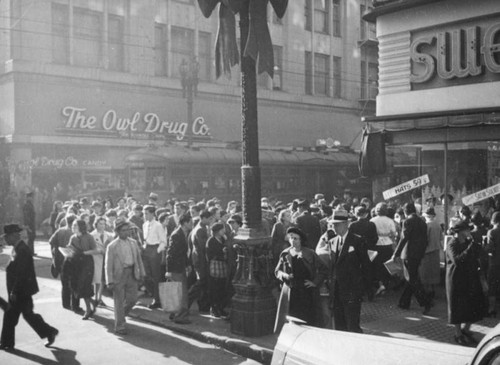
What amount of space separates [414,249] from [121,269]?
5036 mm

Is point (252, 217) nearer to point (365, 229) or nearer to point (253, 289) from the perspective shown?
point (253, 289)

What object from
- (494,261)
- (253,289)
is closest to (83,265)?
(253,289)

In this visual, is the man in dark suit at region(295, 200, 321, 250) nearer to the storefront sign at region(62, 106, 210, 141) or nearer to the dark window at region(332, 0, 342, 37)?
the storefront sign at region(62, 106, 210, 141)

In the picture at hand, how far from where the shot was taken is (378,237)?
36.5ft

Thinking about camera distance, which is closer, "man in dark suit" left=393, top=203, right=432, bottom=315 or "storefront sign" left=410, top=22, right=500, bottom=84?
"man in dark suit" left=393, top=203, right=432, bottom=315

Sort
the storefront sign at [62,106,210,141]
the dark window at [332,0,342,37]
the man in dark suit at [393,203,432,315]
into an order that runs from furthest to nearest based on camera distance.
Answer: the dark window at [332,0,342,37], the storefront sign at [62,106,210,141], the man in dark suit at [393,203,432,315]

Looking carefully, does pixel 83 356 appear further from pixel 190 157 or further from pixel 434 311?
pixel 190 157

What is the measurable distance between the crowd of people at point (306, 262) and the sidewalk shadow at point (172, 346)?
34 centimetres

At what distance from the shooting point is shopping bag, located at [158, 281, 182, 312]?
9328 mm

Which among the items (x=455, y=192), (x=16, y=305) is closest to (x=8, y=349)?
(x=16, y=305)

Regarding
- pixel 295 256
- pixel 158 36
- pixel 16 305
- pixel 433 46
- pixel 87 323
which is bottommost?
pixel 87 323

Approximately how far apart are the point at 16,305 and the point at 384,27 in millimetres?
10772

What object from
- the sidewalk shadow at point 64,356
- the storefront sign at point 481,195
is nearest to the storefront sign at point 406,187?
the storefront sign at point 481,195

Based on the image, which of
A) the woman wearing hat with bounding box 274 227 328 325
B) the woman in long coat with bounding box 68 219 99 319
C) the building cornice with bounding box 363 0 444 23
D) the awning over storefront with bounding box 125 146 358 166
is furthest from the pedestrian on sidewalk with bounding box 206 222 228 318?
the awning over storefront with bounding box 125 146 358 166
